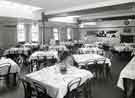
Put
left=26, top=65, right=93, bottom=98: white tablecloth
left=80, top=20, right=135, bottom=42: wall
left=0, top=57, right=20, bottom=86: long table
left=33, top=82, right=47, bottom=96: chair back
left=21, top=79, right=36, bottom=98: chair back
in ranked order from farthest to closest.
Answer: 1. left=80, top=20, right=135, bottom=42: wall
2. left=0, top=57, right=20, bottom=86: long table
3. left=21, top=79, right=36, bottom=98: chair back
4. left=33, top=82, right=47, bottom=96: chair back
5. left=26, top=65, right=93, bottom=98: white tablecloth

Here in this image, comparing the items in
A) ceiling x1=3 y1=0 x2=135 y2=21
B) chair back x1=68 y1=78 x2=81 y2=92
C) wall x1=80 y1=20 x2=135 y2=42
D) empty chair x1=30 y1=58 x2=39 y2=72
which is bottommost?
empty chair x1=30 y1=58 x2=39 y2=72

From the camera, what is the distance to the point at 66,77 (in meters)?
2.46

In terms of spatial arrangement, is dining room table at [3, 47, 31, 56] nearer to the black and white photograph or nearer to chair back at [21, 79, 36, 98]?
the black and white photograph

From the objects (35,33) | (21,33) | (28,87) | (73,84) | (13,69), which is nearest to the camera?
(73,84)

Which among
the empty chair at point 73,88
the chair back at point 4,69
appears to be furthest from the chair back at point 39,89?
the chair back at point 4,69

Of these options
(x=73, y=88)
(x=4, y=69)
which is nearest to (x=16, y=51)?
(x=4, y=69)

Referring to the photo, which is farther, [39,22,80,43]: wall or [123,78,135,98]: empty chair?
[39,22,80,43]: wall

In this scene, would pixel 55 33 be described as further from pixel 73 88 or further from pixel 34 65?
pixel 73 88

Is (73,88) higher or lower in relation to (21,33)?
lower

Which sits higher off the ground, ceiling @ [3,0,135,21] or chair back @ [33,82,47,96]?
ceiling @ [3,0,135,21]

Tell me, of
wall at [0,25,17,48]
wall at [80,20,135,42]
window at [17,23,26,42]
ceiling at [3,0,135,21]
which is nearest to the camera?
ceiling at [3,0,135,21]

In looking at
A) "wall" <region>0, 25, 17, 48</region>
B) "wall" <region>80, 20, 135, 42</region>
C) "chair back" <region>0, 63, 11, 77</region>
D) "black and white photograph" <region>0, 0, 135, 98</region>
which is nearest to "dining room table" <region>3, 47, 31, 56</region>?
"black and white photograph" <region>0, 0, 135, 98</region>

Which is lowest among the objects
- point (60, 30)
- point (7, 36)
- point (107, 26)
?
point (7, 36)

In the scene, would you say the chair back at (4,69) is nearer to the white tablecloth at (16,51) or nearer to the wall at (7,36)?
the white tablecloth at (16,51)
